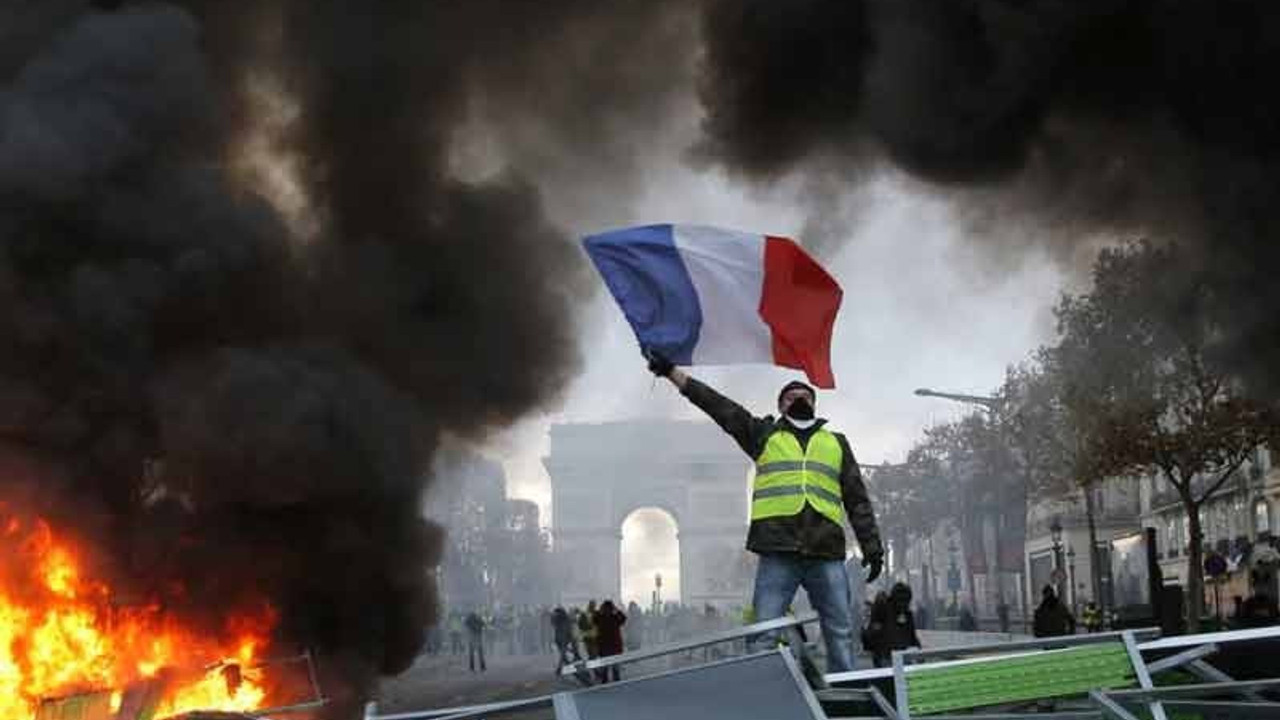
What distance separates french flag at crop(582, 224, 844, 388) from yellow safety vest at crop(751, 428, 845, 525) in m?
0.73

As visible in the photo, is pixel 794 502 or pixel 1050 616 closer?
pixel 794 502

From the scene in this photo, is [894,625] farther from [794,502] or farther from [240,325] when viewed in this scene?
[794,502]

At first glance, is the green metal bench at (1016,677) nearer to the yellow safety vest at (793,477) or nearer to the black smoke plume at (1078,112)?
the yellow safety vest at (793,477)

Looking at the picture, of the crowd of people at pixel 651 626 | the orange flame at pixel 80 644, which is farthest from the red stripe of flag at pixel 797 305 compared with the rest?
the orange flame at pixel 80 644

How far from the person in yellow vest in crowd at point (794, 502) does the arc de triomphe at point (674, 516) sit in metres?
61.6

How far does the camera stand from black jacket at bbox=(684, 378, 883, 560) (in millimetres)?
7551

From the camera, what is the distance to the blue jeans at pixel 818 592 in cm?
754

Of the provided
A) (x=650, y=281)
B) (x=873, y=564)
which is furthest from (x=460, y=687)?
(x=873, y=564)

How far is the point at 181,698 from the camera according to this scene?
14195 millimetres

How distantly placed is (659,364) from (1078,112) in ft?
15.4

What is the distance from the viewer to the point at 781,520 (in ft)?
24.9

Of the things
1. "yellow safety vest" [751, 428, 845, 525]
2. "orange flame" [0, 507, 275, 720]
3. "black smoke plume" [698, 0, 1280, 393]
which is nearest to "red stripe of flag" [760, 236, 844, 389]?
"yellow safety vest" [751, 428, 845, 525]

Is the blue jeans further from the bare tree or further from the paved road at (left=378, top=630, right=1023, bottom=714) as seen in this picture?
the bare tree

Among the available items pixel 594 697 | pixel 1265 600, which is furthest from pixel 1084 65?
pixel 594 697
